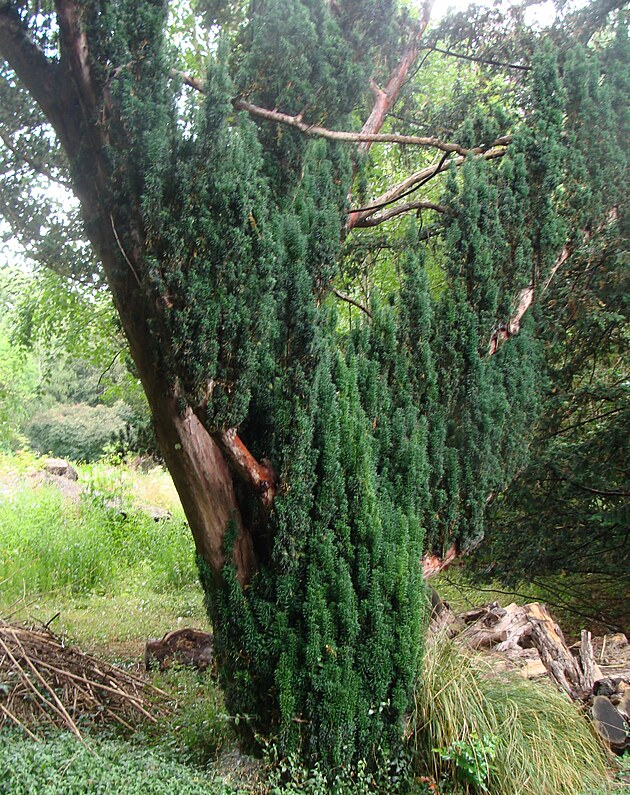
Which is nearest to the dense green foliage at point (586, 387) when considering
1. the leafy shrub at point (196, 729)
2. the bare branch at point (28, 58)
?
the leafy shrub at point (196, 729)

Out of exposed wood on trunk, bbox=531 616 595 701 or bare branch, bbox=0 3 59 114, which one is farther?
exposed wood on trunk, bbox=531 616 595 701

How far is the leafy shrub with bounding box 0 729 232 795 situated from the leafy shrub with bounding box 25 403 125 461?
46.3ft

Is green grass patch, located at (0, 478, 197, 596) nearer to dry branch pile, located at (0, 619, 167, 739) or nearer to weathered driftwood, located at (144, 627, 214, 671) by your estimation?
weathered driftwood, located at (144, 627, 214, 671)

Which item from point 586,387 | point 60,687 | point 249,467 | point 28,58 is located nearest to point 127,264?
point 249,467

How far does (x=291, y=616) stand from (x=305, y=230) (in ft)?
6.81

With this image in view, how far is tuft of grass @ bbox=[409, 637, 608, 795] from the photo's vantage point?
3.68 m

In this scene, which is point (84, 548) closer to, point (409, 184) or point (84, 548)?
point (84, 548)

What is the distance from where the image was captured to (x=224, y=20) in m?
5.02

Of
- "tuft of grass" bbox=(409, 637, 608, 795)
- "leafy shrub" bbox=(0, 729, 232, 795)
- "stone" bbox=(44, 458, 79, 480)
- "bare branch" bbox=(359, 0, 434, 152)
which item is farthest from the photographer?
"stone" bbox=(44, 458, 79, 480)

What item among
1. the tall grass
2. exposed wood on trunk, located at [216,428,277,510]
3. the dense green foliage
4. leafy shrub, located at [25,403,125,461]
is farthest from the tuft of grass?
leafy shrub, located at [25,403,125,461]

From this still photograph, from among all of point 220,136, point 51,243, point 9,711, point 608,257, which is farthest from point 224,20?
point 9,711

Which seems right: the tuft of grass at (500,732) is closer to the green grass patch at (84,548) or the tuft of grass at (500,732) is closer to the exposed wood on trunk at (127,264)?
the exposed wood on trunk at (127,264)

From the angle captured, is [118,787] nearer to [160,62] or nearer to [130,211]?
[130,211]

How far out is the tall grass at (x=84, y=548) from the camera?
7766 mm
